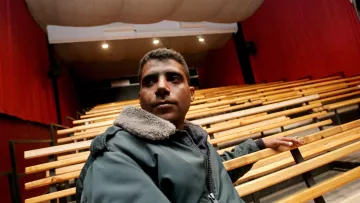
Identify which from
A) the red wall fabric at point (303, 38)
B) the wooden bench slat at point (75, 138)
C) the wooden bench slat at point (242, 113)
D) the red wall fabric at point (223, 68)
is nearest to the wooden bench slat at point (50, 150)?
the wooden bench slat at point (75, 138)

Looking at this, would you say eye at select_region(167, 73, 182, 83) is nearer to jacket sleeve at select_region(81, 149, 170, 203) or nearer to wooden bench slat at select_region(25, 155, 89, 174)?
jacket sleeve at select_region(81, 149, 170, 203)

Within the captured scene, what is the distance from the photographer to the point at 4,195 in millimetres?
1508

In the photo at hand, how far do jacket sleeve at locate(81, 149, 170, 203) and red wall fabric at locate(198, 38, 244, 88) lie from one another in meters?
4.98

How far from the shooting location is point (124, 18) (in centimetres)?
359

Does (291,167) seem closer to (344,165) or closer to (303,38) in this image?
(344,165)

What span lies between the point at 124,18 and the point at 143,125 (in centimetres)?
353

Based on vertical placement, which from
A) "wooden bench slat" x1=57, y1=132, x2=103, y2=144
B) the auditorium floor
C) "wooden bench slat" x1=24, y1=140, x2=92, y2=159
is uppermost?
"wooden bench slat" x1=57, y1=132, x2=103, y2=144

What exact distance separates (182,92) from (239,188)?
14.4 inches

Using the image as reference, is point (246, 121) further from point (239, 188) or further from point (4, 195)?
point (4, 195)

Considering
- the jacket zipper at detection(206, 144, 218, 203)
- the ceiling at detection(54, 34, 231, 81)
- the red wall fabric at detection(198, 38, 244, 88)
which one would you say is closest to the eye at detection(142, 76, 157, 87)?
the jacket zipper at detection(206, 144, 218, 203)

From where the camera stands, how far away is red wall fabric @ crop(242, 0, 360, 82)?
3047mm

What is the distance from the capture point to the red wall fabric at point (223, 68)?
5.19 meters

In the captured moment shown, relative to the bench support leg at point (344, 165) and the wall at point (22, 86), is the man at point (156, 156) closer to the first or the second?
the bench support leg at point (344, 165)

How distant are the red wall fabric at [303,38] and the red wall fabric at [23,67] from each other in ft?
13.0
